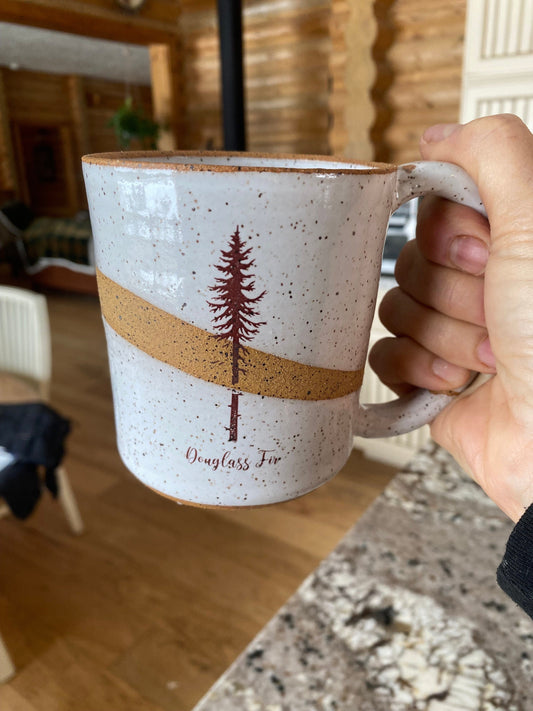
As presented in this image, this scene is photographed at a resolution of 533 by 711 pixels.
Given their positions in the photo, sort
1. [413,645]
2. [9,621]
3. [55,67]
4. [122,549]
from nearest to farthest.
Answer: [413,645]
[9,621]
[122,549]
[55,67]

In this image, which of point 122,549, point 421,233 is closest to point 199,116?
point 122,549

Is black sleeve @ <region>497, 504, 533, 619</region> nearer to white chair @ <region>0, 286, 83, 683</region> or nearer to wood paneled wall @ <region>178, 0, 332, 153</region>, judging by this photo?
white chair @ <region>0, 286, 83, 683</region>

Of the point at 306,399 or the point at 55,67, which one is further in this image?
the point at 55,67

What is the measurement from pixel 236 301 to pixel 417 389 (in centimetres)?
26

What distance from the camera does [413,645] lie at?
24.8 inches

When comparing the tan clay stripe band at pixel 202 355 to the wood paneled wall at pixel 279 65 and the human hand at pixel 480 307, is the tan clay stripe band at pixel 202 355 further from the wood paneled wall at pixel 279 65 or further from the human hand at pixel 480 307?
the wood paneled wall at pixel 279 65

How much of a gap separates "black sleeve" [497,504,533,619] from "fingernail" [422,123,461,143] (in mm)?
326

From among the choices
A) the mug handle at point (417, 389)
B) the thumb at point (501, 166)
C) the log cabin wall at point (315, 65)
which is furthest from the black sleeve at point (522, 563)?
the log cabin wall at point (315, 65)

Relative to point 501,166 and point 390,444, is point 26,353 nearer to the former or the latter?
point 390,444

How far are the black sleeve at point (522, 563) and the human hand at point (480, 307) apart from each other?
0.39 feet

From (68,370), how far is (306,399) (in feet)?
11.6

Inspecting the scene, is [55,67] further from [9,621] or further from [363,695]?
[363,695]

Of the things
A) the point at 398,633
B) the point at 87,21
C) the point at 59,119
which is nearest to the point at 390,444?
the point at 398,633

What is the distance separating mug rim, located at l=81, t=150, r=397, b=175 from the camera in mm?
295
